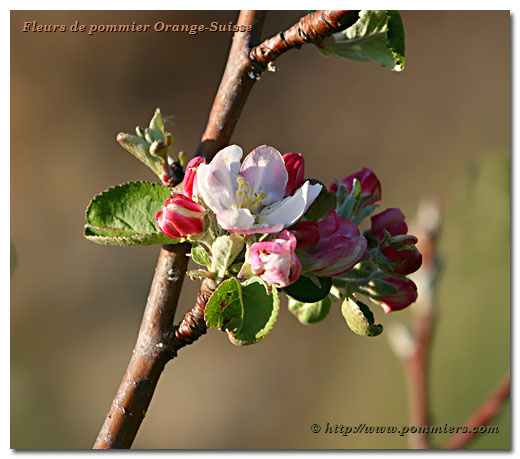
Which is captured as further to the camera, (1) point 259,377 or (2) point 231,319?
(1) point 259,377

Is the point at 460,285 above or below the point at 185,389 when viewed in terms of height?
above

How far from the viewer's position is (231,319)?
2.43ft

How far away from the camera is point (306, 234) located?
0.74m

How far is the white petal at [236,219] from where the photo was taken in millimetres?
691

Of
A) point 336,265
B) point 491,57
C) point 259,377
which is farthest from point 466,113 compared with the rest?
point 336,265

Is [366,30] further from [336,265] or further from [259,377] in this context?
[259,377]

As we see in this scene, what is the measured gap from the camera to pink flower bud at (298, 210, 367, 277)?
75cm

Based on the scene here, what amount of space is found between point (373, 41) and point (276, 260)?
18.8 inches

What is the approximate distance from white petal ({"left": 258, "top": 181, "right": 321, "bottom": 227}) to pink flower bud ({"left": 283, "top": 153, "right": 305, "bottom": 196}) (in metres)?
0.02

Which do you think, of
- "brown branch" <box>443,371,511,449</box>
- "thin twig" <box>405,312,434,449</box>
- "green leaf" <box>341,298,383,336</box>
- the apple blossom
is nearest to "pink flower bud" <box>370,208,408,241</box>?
the apple blossom

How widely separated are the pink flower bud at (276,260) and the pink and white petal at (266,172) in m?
0.09

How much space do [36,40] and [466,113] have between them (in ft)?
9.15

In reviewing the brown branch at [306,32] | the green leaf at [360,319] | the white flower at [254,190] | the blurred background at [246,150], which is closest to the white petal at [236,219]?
the white flower at [254,190]

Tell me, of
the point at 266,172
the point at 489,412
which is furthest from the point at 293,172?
the point at 489,412
